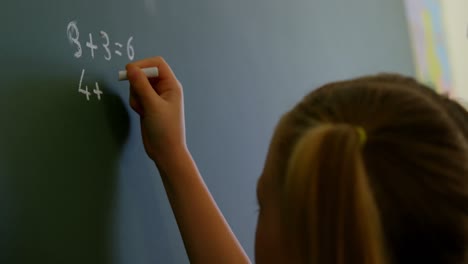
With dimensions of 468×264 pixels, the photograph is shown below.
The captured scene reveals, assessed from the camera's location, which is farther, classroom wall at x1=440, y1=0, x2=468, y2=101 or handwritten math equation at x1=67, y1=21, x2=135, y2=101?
classroom wall at x1=440, y1=0, x2=468, y2=101

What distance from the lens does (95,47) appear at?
52 centimetres

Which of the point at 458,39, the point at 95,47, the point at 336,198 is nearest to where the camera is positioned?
the point at 336,198

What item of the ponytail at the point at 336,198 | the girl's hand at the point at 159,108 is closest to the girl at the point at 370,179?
the ponytail at the point at 336,198

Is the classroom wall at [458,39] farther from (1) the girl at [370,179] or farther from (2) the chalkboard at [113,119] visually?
(1) the girl at [370,179]

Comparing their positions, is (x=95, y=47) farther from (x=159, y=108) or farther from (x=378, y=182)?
(x=378, y=182)

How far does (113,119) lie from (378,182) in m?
0.27

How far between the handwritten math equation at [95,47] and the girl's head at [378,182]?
0.21 metres

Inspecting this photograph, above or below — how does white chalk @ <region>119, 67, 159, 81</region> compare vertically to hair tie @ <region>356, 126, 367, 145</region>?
above

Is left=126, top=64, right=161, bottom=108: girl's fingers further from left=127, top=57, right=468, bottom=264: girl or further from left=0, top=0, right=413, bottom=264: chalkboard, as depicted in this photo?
left=127, top=57, right=468, bottom=264: girl

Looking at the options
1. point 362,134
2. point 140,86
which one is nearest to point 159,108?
point 140,86

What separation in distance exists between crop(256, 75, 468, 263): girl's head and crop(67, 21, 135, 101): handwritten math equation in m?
0.21

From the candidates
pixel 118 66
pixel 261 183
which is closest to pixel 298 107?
pixel 261 183

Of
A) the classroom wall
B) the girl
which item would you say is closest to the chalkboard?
the girl

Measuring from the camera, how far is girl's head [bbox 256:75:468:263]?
0.38m
